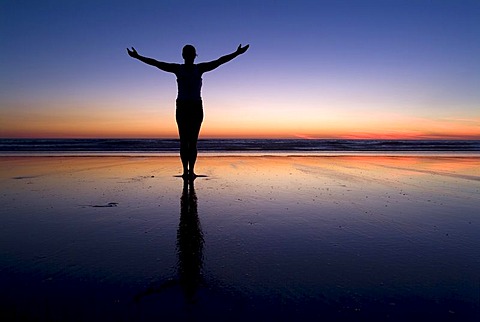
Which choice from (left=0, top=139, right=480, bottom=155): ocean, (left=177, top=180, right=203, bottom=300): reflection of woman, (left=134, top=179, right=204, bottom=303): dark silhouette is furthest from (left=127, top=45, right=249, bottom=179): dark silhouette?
(left=0, top=139, right=480, bottom=155): ocean

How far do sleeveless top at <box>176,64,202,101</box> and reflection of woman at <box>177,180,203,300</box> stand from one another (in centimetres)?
253

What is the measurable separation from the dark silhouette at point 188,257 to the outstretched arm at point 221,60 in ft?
9.26

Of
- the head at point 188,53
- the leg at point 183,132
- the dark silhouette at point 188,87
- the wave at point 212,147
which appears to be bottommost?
the wave at point 212,147

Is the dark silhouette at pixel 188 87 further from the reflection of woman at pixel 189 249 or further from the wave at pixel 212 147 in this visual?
the wave at pixel 212 147

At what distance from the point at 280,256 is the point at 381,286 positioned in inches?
25.8

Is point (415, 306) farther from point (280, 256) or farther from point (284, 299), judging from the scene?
point (280, 256)

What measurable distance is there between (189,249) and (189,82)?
4.02 metres

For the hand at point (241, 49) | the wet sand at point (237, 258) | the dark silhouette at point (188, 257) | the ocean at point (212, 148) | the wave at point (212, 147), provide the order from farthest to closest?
1. the wave at point (212, 147)
2. the ocean at point (212, 148)
3. the hand at point (241, 49)
4. the dark silhouette at point (188, 257)
5. the wet sand at point (237, 258)

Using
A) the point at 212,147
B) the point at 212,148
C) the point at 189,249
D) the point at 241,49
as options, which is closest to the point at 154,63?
the point at 241,49

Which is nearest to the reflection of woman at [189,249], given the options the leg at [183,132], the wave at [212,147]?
the leg at [183,132]

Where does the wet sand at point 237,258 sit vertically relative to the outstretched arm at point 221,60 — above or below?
below

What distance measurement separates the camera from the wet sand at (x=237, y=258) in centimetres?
153

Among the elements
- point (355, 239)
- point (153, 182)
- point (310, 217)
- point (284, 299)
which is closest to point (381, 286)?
point (284, 299)

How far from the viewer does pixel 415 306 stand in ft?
5.09
